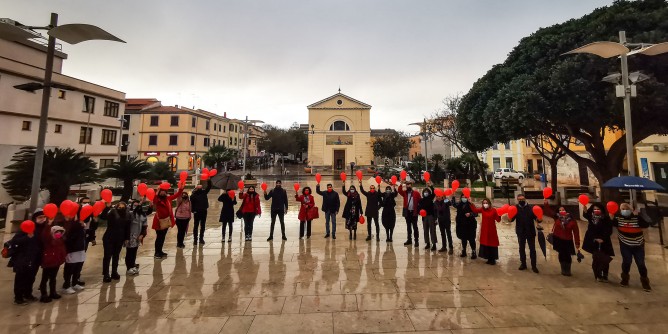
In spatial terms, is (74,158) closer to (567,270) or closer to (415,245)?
(415,245)

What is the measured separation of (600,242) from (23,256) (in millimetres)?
10052

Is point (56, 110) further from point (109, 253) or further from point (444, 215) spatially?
point (444, 215)

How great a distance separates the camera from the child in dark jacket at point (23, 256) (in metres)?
4.39

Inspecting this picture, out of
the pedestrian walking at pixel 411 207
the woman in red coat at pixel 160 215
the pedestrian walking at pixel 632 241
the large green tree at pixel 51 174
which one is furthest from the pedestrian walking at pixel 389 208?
the large green tree at pixel 51 174

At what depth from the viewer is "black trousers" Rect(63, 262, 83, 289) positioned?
195 inches

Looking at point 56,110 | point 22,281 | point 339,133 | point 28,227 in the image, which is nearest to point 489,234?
point 28,227

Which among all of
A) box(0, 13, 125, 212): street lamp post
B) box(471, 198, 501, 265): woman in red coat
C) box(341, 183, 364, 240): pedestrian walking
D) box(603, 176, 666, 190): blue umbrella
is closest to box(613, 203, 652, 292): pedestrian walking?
box(603, 176, 666, 190): blue umbrella

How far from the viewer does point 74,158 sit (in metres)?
11.9

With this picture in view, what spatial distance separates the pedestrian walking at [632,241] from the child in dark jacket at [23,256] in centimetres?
1013

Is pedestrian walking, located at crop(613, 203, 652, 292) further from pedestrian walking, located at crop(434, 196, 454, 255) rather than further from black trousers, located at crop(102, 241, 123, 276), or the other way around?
black trousers, located at crop(102, 241, 123, 276)

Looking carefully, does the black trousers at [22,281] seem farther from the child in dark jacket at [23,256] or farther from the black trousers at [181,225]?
the black trousers at [181,225]

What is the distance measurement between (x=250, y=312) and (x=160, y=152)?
4459 cm

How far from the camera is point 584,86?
9555mm

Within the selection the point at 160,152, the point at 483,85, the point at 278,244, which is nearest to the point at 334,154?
the point at 160,152
